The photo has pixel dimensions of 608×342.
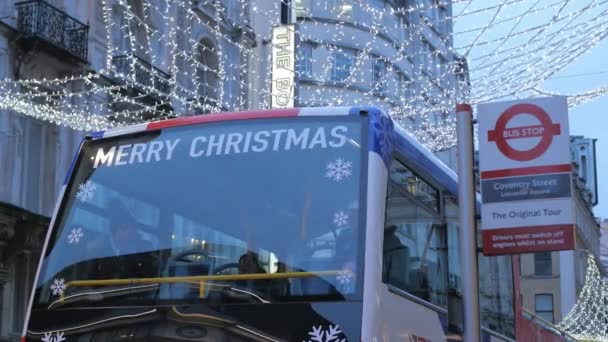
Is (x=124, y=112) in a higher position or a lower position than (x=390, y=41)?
lower

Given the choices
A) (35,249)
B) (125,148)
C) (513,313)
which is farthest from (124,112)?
(125,148)

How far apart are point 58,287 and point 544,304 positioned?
51048 mm

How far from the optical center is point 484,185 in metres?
6.29

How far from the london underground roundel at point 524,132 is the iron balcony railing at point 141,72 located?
47.0ft

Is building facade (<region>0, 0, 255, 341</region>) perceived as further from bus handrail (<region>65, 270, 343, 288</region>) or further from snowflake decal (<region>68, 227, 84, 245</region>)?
bus handrail (<region>65, 270, 343, 288</region>)

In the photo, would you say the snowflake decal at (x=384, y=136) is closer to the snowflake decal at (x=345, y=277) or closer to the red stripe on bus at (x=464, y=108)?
the red stripe on bus at (x=464, y=108)

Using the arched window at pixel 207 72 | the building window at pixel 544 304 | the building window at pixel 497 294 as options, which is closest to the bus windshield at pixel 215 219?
the building window at pixel 497 294

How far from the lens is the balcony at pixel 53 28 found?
1789 cm

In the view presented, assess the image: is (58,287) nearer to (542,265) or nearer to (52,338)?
(52,338)

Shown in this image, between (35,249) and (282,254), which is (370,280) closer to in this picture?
(282,254)

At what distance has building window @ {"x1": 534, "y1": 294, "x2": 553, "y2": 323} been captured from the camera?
54156 mm

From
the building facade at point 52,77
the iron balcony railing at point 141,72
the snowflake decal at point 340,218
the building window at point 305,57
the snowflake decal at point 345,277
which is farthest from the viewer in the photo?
the building window at point 305,57

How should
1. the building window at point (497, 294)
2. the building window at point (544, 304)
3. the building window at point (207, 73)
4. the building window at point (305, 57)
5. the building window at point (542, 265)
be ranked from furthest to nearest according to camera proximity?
the building window at point (542, 265), the building window at point (544, 304), the building window at point (305, 57), the building window at point (207, 73), the building window at point (497, 294)

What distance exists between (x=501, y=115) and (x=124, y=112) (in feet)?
48.9
